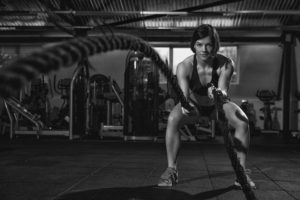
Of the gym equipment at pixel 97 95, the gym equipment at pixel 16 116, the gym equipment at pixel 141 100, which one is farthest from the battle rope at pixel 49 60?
the gym equipment at pixel 97 95

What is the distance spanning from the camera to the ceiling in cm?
823

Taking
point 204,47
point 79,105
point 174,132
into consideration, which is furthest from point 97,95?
point 204,47

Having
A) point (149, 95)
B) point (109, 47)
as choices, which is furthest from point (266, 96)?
point (109, 47)

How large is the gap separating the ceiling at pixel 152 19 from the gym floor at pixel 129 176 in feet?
10.3

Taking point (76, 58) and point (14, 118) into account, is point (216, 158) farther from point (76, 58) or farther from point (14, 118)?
point (14, 118)

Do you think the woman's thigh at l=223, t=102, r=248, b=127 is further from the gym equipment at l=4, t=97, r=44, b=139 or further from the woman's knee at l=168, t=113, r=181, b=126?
the gym equipment at l=4, t=97, r=44, b=139

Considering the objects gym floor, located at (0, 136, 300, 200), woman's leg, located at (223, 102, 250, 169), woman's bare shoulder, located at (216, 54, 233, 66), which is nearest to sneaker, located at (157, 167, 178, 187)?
gym floor, located at (0, 136, 300, 200)

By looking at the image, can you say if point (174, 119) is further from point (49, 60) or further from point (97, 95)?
point (97, 95)

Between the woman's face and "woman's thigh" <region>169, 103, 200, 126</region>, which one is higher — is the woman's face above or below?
above

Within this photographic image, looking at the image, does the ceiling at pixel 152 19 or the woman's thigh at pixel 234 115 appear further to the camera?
the ceiling at pixel 152 19

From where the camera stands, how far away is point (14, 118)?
8.09 m

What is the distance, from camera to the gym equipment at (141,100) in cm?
707

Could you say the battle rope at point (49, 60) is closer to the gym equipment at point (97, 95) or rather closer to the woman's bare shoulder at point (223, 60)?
the woman's bare shoulder at point (223, 60)

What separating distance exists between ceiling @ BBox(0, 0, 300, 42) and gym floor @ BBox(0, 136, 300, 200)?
3134mm
